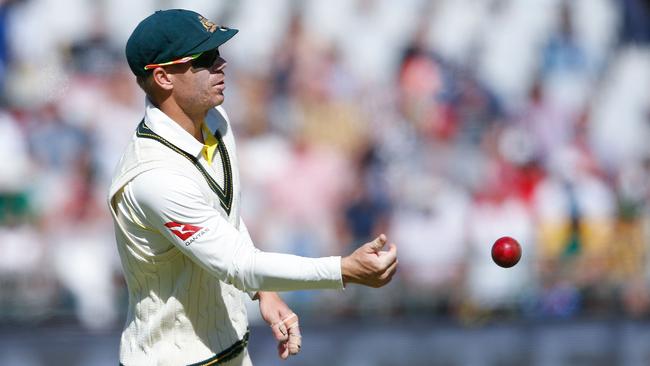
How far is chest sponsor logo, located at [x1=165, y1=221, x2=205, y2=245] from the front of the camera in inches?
146

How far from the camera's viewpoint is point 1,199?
838cm

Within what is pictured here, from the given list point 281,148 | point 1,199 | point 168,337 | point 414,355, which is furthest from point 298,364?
point 168,337

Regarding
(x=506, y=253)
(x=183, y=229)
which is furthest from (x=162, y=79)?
(x=506, y=253)

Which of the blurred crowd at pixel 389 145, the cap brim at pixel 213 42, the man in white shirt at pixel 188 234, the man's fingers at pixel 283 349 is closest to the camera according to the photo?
the man in white shirt at pixel 188 234

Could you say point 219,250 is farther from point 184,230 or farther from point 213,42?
point 213,42

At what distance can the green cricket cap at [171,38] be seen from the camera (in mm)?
3787

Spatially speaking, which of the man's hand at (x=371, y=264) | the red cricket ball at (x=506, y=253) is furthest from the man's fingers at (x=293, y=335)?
the red cricket ball at (x=506, y=253)

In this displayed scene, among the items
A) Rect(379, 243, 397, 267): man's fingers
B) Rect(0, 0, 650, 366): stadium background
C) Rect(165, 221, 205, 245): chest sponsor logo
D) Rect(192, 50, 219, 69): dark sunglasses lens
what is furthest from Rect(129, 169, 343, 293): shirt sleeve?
Rect(0, 0, 650, 366): stadium background

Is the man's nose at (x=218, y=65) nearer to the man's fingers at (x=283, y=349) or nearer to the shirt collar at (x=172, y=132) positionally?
the shirt collar at (x=172, y=132)

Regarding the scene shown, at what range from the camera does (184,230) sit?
3.70 metres

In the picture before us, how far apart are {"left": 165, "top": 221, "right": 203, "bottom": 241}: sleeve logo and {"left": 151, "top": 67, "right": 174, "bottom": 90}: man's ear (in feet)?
1.54

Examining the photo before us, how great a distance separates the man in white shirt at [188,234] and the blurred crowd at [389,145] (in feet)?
12.8

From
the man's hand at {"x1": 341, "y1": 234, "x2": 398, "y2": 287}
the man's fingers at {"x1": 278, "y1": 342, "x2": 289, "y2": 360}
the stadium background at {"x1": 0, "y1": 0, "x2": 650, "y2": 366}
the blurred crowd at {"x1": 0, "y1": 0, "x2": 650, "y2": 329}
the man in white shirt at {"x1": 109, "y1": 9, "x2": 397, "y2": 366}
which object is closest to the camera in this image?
the man's hand at {"x1": 341, "y1": 234, "x2": 398, "y2": 287}

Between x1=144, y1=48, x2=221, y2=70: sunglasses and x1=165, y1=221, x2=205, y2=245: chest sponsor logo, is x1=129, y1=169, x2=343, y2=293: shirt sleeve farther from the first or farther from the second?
x1=144, y1=48, x2=221, y2=70: sunglasses
